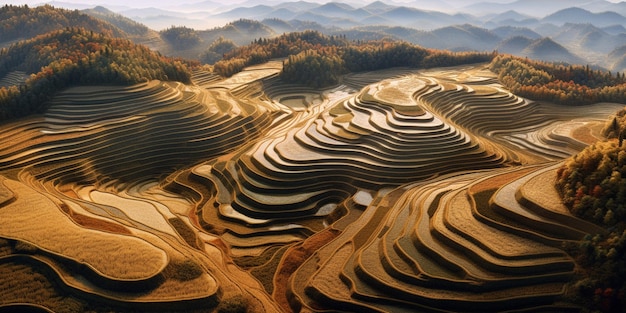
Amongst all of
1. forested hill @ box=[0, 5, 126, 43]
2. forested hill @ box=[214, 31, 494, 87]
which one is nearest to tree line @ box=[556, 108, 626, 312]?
forested hill @ box=[214, 31, 494, 87]

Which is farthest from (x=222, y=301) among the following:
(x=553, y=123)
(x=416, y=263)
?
(x=553, y=123)

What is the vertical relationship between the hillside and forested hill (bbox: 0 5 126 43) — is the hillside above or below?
below

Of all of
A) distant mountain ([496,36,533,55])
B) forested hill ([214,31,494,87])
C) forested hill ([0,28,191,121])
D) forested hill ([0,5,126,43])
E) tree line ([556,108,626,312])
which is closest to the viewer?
tree line ([556,108,626,312])

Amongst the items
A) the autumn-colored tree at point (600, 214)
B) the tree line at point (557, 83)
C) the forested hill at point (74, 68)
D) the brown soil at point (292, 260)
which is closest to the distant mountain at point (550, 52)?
the tree line at point (557, 83)

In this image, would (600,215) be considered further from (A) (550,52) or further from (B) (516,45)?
(B) (516,45)

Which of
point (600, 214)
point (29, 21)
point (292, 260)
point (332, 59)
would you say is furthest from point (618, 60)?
point (29, 21)

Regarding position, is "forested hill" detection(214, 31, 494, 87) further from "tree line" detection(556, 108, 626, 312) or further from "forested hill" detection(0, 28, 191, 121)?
"tree line" detection(556, 108, 626, 312)
